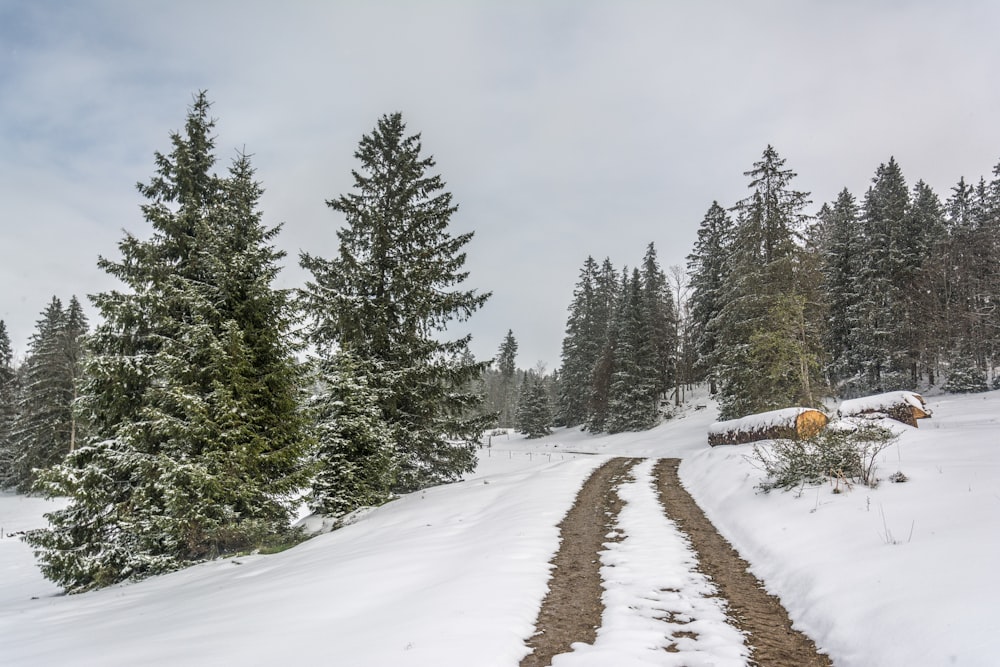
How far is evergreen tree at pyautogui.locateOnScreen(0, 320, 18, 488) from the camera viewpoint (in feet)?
112

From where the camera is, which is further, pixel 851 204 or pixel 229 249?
pixel 851 204

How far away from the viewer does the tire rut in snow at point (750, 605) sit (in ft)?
13.8

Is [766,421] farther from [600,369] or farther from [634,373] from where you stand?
[600,369]

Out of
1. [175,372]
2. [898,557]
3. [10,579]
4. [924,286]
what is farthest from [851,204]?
[10,579]

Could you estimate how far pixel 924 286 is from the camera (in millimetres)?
31031

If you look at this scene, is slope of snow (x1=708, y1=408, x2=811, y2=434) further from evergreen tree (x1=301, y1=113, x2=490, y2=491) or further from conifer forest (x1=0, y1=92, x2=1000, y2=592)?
evergreen tree (x1=301, y1=113, x2=490, y2=491)

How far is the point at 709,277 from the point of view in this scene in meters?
37.3

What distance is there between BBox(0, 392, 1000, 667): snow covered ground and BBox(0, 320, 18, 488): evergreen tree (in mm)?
34260

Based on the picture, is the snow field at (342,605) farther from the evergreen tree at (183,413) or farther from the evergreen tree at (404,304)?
the evergreen tree at (404,304)

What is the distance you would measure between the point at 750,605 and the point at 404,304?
1190cm

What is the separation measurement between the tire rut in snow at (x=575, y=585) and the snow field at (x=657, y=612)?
13 centimetres

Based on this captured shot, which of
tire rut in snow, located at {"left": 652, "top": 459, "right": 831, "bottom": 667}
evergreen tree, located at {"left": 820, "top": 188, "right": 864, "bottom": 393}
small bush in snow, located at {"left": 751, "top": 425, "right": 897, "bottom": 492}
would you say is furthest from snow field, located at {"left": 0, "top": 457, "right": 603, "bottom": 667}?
evergreen tree, located at {"left": 820, "top": 188, "right": 864, "bottom": 393}

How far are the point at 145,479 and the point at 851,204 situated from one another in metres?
46.5

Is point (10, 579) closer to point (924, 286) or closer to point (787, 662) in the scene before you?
point (787, 662)
